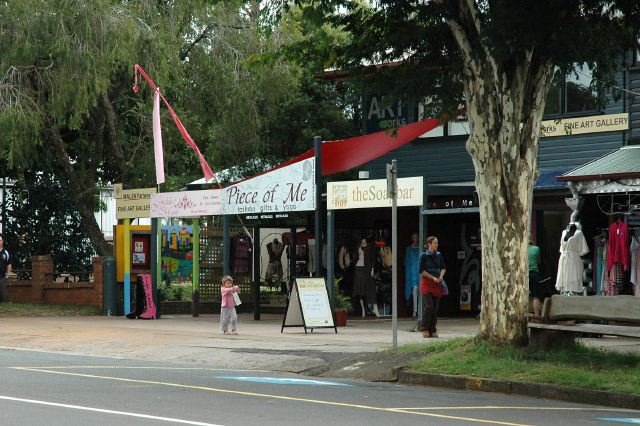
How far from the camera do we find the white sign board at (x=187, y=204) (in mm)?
26516

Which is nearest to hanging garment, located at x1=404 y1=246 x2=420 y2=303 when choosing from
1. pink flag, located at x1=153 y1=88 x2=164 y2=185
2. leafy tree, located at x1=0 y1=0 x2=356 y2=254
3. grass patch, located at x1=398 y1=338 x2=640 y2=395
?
pink flag, located at x1=153 y1=88 x2=164 y2=185

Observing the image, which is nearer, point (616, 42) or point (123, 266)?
point (616, 42)

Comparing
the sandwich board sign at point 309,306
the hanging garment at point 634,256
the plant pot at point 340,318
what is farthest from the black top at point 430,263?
the plant pot at point 340,318

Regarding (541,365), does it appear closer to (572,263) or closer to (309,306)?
(572,263)

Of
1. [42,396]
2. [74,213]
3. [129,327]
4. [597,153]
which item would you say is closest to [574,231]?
[597,153]

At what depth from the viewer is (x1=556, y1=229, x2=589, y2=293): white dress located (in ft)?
71.2

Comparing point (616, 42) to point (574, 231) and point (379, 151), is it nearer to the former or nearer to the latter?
point (574, 231)

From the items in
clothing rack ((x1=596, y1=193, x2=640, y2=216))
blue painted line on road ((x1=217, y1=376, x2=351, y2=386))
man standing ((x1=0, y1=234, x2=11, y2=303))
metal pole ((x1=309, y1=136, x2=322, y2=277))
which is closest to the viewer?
blue painted line on road ((x1=217, y1=376, x2=351, y2=386))

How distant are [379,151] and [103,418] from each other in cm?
1520

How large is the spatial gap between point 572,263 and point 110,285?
41.5 ft

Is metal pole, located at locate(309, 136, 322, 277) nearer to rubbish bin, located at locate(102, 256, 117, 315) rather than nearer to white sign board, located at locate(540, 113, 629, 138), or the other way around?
white sign board, located at locate(540, 113, 629, 138)

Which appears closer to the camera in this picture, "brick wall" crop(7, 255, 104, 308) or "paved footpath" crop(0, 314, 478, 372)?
"paved footpath" crop(0, 314, 478, 372)

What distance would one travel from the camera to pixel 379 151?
2511cm

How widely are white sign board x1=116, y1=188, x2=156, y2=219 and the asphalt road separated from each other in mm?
12033
